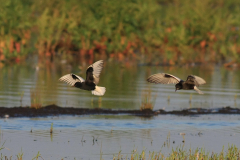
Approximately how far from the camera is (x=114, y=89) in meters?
25.2

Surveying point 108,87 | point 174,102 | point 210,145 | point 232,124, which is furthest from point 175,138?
point 108,87

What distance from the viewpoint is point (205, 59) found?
138 feet

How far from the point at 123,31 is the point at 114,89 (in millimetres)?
18749

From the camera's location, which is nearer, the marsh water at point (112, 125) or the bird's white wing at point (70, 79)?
the bird's white wing at point (70, 79)

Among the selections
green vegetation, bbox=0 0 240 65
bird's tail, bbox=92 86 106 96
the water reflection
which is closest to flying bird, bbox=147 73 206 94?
bird's tail, bbox=92 86 106 96

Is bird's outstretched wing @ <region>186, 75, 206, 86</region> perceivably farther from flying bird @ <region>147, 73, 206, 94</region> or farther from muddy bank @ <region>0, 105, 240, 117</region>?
muddy bank @ <region>0, 105, 240, 117</region>

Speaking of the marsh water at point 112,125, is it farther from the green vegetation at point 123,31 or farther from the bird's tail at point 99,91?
the green vegetation at point 123,31

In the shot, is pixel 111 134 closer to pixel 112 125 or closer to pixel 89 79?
pixel 112 125

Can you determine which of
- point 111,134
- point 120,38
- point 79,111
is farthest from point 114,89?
point 120,38

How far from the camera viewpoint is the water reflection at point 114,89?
20609 millimetres

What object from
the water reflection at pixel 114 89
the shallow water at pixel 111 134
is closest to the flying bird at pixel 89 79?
the shallow water at pixel 111 134

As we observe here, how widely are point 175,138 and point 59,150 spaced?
325 centimetres

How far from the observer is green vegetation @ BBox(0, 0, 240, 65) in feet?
132

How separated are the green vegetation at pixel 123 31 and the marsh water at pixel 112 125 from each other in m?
12.0
